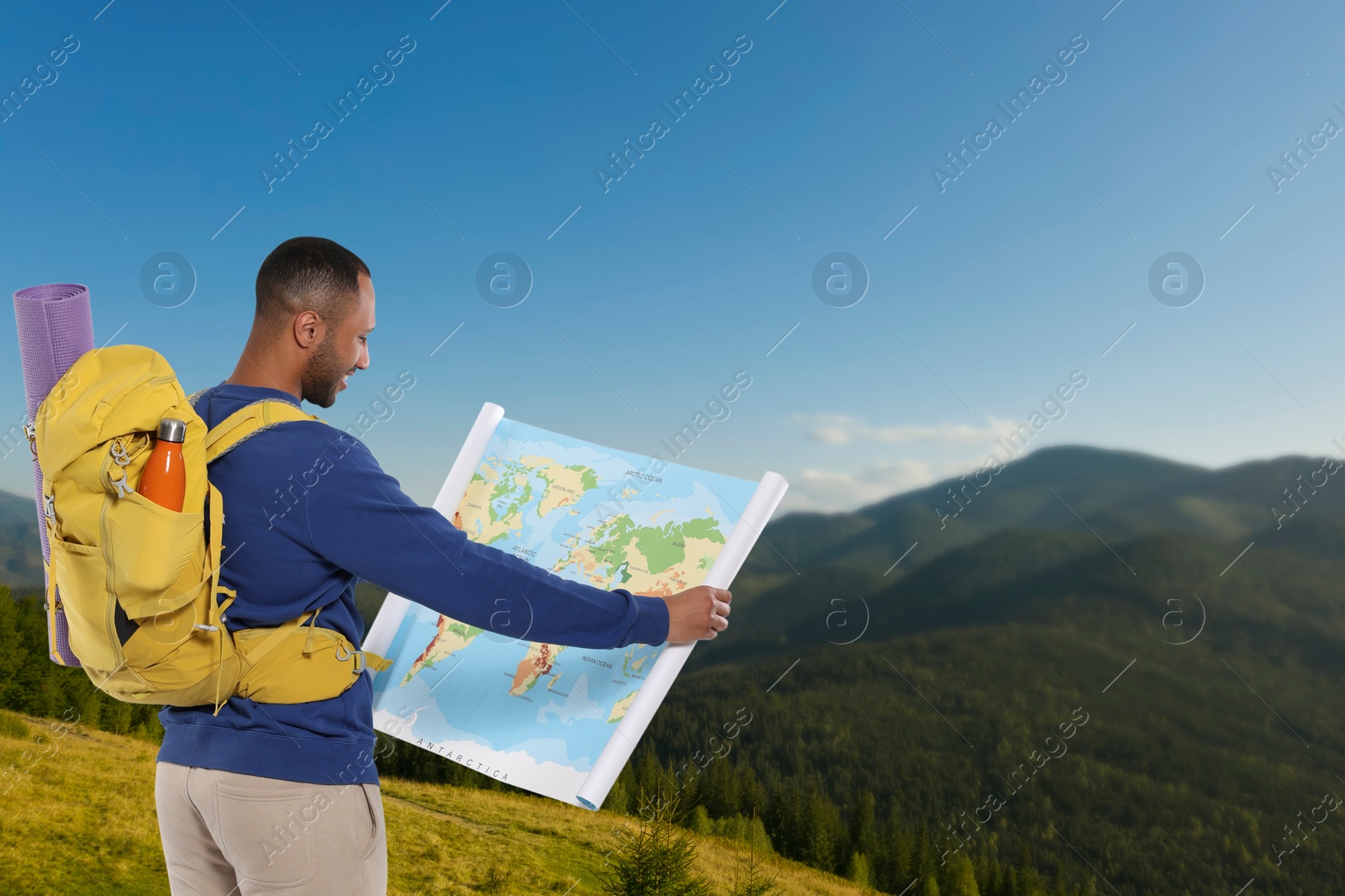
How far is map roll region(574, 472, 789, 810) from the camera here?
A: 284 cm

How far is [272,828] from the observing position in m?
2.18

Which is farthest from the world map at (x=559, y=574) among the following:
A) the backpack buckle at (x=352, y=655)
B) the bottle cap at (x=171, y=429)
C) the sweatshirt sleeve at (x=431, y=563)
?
the bottle cap at (x=171, y=429)

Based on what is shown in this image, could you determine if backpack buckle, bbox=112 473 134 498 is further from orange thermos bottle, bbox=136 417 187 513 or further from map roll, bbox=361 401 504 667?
map roll, bbox=361 401 504 667

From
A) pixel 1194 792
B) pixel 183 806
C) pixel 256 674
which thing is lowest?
pixel 1194 792

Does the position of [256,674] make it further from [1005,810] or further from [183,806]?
[1005,810]

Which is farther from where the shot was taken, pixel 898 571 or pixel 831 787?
pixel 898 571

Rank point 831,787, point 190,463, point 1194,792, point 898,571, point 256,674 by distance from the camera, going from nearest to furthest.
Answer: point 190,463 < point 256,674 < point 1194,792 < point 831,787 < point 898,571

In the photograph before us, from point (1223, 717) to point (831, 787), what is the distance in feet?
18.0

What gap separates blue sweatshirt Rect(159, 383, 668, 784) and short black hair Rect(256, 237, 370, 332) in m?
0.29

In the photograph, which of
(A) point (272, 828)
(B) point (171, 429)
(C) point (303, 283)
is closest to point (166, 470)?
(B) point (171, 429)

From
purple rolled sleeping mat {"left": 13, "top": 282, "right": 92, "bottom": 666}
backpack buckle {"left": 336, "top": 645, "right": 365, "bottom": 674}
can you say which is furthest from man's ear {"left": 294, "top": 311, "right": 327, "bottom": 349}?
backpack buckle {"left": 336, "top": 645, "right": 365, "bottom": 674}

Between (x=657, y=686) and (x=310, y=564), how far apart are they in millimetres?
1263

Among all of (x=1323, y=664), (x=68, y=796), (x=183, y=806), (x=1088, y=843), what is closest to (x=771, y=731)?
(x=1088, y=843)

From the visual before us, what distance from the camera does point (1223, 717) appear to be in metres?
11.2
